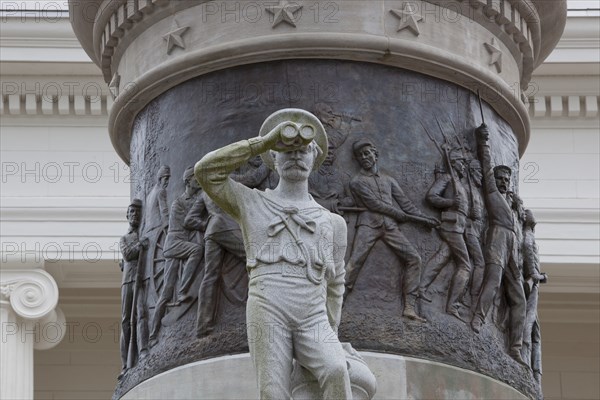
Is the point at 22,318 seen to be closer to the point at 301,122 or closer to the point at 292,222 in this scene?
the point at 292,222

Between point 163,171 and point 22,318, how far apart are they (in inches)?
534

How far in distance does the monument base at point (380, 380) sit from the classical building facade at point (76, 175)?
13.5 meters

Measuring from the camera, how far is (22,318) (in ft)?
78.8

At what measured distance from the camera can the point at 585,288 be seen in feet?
84.1

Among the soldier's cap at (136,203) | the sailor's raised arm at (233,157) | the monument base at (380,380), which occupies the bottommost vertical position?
the monument base at (380,380)

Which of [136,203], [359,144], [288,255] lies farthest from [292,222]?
[136,203]

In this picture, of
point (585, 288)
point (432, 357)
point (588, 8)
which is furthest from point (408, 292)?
point (585, 288)

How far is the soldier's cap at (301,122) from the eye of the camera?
9.33 m

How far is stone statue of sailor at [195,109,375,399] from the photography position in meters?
9.15

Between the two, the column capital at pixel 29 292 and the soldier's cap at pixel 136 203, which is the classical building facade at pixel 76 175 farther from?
the soldier's cap at pixel 136 203

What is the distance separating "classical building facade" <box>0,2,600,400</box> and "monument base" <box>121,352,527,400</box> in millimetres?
13524

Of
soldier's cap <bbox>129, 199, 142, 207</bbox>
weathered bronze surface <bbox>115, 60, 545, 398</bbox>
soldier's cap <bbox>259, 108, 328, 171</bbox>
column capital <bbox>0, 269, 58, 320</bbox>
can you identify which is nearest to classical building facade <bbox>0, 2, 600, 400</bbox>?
column capital <bbox>0, 269, 58, 320</bbox>

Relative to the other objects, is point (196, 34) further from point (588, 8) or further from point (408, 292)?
point (588, 8)

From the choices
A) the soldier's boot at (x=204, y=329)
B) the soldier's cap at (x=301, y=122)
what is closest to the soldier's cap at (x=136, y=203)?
the soldier's boot at (x=204, y=329)
